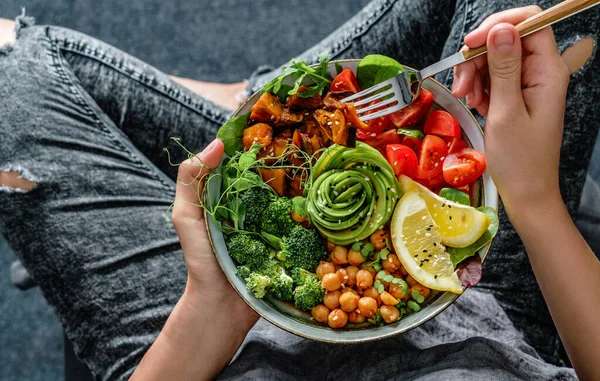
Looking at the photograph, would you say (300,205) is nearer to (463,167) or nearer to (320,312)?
(320,312)

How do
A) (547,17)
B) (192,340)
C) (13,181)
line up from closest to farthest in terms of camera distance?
1. (547,17)
2. (192,340)
3. (13,181)

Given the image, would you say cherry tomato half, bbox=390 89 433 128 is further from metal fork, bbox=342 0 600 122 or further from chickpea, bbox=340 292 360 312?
chickpea, bbox=340 292 360 312

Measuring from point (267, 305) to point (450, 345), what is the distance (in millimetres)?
425

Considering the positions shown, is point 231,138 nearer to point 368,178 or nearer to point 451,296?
point 368,178

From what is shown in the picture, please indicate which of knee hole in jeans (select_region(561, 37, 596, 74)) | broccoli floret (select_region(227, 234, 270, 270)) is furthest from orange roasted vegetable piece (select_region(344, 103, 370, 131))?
knee hole in jeans (select_region(561, 37, 596, 74))

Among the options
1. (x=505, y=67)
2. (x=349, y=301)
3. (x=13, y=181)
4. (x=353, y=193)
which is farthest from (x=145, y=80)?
(x=505, y=67)

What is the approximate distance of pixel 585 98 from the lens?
4.53 ft

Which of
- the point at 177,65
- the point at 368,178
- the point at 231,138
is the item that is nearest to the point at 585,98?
the point at 368,178

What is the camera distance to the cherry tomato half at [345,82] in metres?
1.19

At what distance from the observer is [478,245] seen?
1136 mm

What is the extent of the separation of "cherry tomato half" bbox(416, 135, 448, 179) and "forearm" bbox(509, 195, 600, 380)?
195 millimetres

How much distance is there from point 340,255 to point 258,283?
18cm

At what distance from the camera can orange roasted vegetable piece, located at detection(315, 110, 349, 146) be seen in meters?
1.16

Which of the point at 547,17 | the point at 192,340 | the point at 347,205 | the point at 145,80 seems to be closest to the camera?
the point at 547,17
